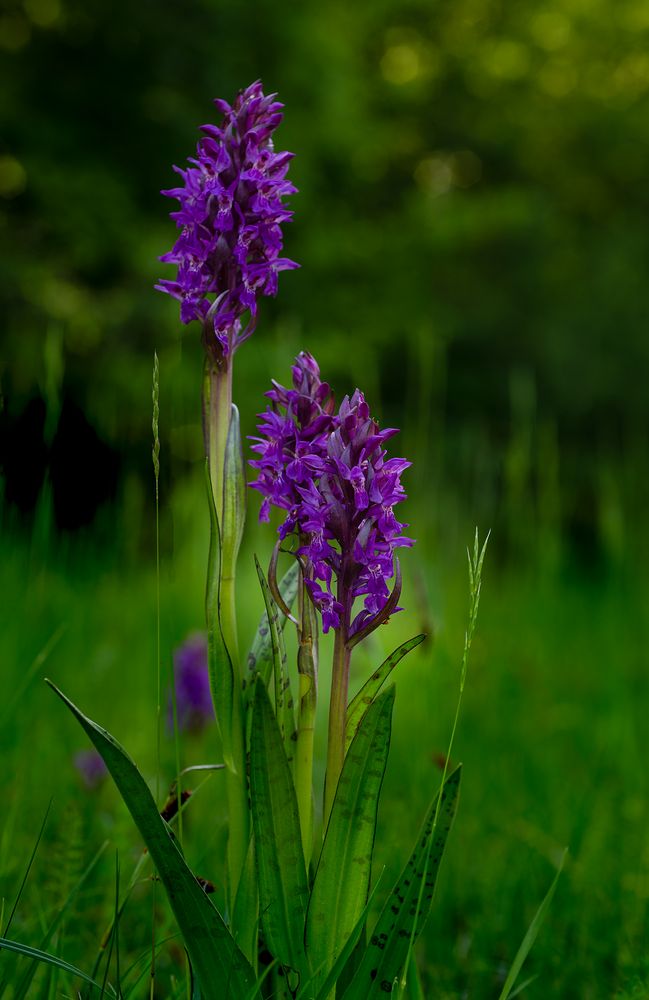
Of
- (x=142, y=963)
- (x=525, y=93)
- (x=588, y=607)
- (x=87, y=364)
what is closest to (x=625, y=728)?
(x=142, y=963)

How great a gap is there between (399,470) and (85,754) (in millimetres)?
1436

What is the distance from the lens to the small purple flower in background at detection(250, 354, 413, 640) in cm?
98

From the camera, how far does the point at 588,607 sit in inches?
233

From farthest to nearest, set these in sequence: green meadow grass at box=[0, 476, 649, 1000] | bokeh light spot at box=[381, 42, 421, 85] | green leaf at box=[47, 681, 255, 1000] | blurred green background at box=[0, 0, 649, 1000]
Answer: bokeh light spot at box=[381, 42, 421, 85] < blurred green background at box=[0, 0, 649, 1000] < green meadow grass at box=[0, 476, 649, 1000] < green leaf at box=[47, 681, 255, 1000]

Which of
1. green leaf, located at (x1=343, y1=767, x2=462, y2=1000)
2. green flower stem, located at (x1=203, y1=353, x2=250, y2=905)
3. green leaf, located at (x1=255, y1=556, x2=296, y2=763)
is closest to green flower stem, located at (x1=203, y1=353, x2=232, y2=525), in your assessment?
green flower stem, located at (x1=203, y1=353, x2=250, y2=905)

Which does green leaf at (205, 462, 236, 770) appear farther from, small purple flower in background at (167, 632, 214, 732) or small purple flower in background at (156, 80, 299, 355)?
small purple flower in background at (167, 632, 214, 732)

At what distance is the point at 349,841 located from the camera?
3.27ft

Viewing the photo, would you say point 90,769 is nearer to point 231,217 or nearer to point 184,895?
point 184,895

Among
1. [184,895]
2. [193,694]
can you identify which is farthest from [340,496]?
[193,694]

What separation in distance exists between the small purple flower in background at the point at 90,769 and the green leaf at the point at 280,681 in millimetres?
1112

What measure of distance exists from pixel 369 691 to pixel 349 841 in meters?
0.16

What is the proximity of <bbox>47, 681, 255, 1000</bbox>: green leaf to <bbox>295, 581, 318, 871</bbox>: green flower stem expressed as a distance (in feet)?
0.43

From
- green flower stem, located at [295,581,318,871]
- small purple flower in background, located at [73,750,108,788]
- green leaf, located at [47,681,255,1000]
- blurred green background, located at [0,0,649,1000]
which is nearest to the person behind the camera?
green leaf, located at [47,681,255,1000]

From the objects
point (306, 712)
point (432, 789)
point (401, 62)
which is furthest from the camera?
point (401, 62)
